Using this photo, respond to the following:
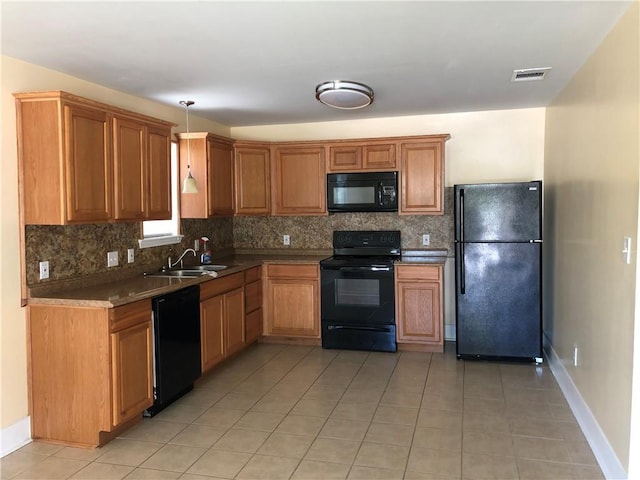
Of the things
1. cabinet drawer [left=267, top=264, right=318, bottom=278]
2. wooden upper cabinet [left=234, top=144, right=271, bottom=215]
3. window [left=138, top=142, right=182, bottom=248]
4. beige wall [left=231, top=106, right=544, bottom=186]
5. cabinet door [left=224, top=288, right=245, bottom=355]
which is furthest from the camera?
wooden upper cabinet [left=234, top=144, right=271, bottom=215]

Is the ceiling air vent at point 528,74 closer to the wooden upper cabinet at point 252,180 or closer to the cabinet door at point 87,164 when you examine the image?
the wooden upper cabinet at point 252,180

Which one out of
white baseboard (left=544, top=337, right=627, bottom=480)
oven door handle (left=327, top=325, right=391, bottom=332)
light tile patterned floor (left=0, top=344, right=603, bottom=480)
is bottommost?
light tile patterned floor (left=0, top=344, right=603, bottom=480)

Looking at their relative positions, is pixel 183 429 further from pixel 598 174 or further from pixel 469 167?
pixel 469 167

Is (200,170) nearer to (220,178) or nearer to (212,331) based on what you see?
(220,178)

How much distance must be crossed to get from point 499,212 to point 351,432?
232cm

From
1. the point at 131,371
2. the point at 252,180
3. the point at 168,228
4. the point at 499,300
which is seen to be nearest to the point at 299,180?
the point at 252,180

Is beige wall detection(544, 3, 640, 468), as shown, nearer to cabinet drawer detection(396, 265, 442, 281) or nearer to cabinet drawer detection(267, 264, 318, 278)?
cabinet drawer detection(396, 265, 442, 281)

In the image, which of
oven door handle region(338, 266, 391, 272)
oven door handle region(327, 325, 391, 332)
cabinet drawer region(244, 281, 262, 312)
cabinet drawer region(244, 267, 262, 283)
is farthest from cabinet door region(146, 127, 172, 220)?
oven door handle region(327, 325, 391, 332)

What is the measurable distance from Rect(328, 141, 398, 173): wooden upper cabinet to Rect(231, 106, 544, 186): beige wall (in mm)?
327

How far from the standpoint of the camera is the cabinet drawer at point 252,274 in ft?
15.8

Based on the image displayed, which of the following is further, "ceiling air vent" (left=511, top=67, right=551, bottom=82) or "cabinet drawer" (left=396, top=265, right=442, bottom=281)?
"cabinet drawer" (left=396, top=265, right=442, bottom=281)

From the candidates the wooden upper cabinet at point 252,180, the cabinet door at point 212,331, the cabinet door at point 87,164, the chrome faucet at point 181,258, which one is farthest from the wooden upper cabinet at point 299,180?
the cabinet door at point 87,164

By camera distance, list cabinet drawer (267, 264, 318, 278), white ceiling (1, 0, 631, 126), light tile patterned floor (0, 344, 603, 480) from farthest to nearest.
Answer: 1. cabinet drawer (267, 264, 318, 278)
2. light tile patterned floor (0, 344, 603, 480)
3. white ceiling (1, 0, 631, 126)

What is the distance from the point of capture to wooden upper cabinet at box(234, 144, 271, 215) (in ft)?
17.1
